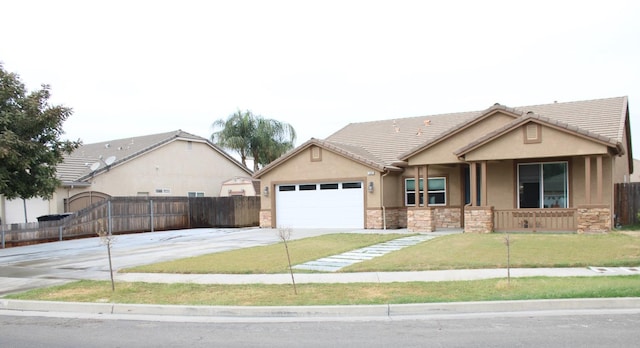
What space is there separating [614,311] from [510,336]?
2418 millimetres

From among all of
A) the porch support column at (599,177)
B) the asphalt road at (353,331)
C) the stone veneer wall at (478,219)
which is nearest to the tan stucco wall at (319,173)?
the stone veneer wall at (478,219)

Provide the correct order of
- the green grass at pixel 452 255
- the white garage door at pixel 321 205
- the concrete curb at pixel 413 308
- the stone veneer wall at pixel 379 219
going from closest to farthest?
the concrete curb at pixel 413 308 < the green grass at pixel 452 255 < the stone veneer wall at pixel 379 219 < the white garage door at pixel 321 205

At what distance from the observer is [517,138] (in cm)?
1925

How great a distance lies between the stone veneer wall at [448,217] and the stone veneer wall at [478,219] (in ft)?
9.70

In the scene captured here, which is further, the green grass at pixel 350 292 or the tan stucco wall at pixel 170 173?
the tan stucco wall at pixel 170 173

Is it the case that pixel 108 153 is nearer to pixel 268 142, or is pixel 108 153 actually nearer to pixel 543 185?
pixel 268 142

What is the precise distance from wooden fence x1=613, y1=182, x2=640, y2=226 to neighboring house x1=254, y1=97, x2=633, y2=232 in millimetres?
801

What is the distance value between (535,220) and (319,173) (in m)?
9.95

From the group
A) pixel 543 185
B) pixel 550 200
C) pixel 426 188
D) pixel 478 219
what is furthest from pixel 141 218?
pixel 550 200

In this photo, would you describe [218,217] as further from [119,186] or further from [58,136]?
[58,136]

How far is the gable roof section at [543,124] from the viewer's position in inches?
698

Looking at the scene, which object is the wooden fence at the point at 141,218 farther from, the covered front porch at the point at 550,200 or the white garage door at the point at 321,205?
the covered front porch at the point at 550,200

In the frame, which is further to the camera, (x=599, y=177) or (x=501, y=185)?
(x=501, y=185)

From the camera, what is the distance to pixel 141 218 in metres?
26.3
